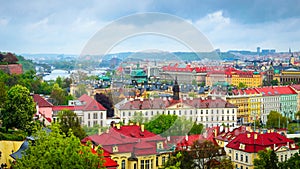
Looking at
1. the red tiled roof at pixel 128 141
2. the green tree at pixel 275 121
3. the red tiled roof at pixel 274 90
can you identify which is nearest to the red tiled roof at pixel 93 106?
the red tiled roof at pixel 128 141

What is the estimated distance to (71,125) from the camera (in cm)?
2325

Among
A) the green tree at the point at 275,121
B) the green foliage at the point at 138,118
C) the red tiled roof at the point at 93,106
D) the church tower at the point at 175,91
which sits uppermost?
the church tower at the point at 175,91

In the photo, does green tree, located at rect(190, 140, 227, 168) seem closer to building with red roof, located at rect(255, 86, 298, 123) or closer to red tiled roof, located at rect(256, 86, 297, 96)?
building with red roof, located at rect(255, 86, 298, 123)

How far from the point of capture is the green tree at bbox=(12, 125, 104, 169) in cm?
1364

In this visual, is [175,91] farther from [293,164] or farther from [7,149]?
[7,149]

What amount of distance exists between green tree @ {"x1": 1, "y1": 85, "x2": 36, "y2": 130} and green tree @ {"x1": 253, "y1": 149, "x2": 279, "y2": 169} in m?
10.5

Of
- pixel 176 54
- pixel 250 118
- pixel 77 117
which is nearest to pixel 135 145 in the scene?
pixel 176 54

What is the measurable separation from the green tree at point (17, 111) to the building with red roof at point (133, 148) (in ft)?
18.1

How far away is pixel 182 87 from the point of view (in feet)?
88.3

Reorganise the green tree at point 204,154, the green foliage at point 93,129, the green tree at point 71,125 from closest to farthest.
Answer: the green tree at point 204,154 → the green foliage at point 93,129 → the green tree at point 71,125

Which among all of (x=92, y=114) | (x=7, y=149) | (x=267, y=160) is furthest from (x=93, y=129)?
(x=267, y=160)

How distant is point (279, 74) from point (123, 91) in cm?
6378

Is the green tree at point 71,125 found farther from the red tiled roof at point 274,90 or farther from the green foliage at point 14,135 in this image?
the red tiled roof at point 274,90

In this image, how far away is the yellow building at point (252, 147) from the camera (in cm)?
2289
